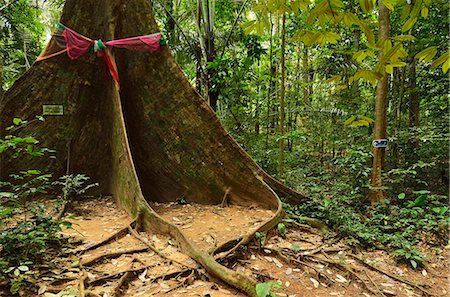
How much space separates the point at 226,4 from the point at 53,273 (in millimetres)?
7495

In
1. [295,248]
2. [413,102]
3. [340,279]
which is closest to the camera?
[340,279]

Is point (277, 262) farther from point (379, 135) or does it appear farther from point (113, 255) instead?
point (379, 135)

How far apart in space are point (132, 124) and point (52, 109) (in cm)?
121

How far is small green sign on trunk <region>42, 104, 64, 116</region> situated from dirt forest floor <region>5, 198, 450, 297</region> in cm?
157

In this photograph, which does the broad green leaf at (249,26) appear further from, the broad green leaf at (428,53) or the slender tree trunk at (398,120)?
the slender tree trunk at (398,120)

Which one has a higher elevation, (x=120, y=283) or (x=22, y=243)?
(x=22, y=243)

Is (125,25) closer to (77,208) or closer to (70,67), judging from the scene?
(70,67)

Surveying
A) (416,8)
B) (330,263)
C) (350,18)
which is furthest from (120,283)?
(416,8)

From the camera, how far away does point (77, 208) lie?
14.2 ft

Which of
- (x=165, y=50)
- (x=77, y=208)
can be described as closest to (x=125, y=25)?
(x=165, y=50)

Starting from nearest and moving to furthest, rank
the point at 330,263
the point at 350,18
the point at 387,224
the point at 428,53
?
the point at 428,53, the point at 350,18, the point at 330,263, the point at 387,224

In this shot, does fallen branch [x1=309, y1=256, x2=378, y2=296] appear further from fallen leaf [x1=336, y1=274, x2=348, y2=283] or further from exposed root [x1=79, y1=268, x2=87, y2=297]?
exposed root [x1=79, y1=268, x2=87, y2=297]

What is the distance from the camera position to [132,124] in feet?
16.6

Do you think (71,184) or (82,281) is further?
(71,184)
